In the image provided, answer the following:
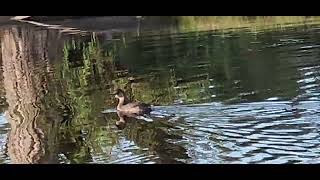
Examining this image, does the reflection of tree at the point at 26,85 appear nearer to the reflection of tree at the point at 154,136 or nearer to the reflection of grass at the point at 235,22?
the reflection of tree at the point at 154,136

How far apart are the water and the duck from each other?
0.03 m

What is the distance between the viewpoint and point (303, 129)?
147 inches

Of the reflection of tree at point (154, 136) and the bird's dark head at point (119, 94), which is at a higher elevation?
the bird's dark head at point (119, 94)

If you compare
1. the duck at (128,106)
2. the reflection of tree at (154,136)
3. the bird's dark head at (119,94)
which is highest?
the bird's dark head at (119,94)

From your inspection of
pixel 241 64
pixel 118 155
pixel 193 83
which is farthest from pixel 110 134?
pixel 241 64

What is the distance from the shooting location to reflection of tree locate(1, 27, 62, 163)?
374 cm

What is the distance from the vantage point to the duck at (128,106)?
4004 millimetres

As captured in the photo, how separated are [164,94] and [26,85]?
65 centimetres

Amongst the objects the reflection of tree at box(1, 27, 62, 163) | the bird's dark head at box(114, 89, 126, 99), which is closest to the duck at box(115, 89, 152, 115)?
the bird's dark head at box(114, 89, 126, 99)

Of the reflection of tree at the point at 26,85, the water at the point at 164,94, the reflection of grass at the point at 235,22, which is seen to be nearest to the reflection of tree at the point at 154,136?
the water at the point at 164,94

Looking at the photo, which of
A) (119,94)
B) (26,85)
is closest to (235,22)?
(119,94)
